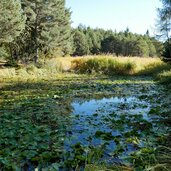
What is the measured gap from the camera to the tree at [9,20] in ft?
65.9

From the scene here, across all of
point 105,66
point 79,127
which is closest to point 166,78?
point 105,66

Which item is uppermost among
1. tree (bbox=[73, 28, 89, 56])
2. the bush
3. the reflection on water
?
tree (bbox=[73, 28, 89, 56])

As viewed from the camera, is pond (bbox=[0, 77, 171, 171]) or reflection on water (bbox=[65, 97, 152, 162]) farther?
reflection on water (bbox=[65, 97, 152, 162])

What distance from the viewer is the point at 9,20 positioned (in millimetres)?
20891

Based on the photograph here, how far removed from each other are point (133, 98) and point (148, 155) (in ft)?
22.8

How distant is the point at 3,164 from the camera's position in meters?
4.70

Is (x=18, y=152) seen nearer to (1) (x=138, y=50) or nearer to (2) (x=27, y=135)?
(2) (x=27, y=135)

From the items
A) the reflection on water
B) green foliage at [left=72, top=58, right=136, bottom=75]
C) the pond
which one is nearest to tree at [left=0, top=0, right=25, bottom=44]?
green foliage at [left=72, top=58, right=136, bottom=75]

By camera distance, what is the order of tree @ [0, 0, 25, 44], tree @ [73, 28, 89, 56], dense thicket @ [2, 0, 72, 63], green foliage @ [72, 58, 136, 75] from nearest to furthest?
tree @ [0, 0, 25, 44] < green foliage @ [72, 58, 136, 75] < dense thicket @ [2, 0, 72, 63] < tree @ [73, 28, 89, 56]

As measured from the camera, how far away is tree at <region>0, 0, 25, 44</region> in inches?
791

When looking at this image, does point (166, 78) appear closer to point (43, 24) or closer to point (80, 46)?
point (43, 24)

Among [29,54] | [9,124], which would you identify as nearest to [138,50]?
[29,54]

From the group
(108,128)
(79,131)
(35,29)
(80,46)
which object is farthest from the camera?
(80,46)

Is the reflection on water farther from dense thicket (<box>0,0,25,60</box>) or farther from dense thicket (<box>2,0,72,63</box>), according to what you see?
dense thicket (<box>2,0,72,63</box>)
